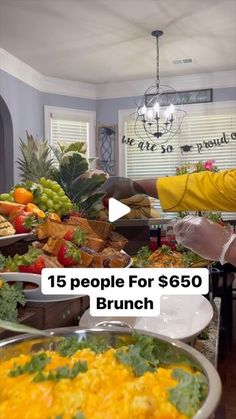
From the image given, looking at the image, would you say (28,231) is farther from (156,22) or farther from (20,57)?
(20,57)

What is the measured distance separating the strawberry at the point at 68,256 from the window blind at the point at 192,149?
3.98 m

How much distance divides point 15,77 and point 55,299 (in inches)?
153

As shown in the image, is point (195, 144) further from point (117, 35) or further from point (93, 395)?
point (93, 395)

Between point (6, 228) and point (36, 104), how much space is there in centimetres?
406

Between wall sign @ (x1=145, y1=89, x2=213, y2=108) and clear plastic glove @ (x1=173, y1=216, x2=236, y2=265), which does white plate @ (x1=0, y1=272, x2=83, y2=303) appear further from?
wall sign @ (x1=145, y1=89, x2=213, y2=108)

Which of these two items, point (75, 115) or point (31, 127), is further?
point (75, 115)

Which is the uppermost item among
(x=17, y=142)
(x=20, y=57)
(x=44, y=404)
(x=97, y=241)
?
(x=20, y=57)

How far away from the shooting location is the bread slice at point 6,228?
1.01m

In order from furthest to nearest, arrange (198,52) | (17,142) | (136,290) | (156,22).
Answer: (17,142) < (198,52) < (156,22) < (136,290)

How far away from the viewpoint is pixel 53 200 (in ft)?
4.25

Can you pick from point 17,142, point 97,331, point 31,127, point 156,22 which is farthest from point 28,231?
point 31,127

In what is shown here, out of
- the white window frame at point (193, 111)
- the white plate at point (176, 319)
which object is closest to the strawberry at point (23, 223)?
the white plate at point (176, 319)

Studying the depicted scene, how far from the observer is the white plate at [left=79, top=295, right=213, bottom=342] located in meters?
0.94

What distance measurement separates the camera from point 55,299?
0.93 metres
